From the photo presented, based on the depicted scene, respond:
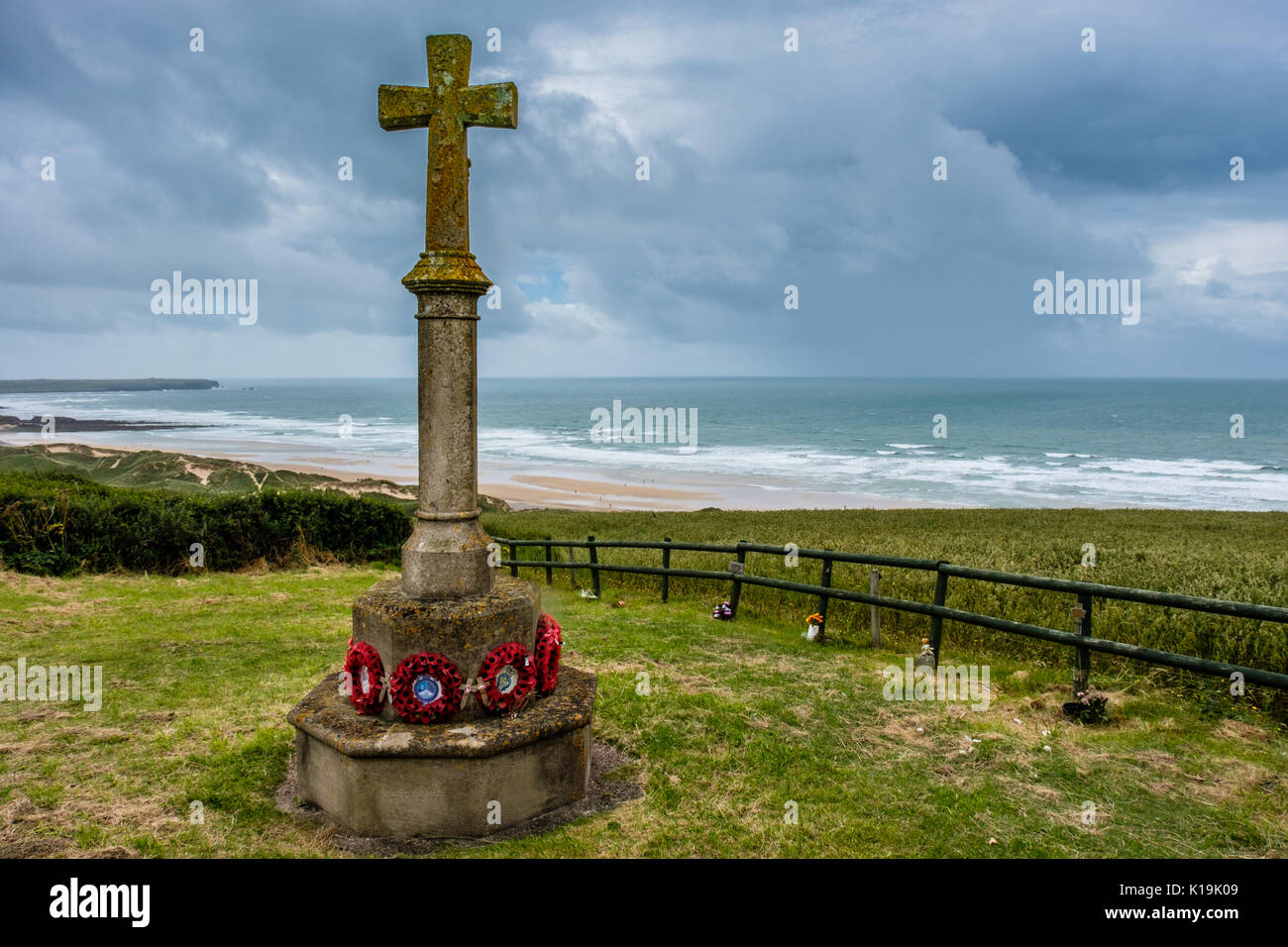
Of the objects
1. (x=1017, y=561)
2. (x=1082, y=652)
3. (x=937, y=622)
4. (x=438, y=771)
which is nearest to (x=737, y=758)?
(x=438, y=771)

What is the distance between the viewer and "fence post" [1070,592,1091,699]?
641 centimetres

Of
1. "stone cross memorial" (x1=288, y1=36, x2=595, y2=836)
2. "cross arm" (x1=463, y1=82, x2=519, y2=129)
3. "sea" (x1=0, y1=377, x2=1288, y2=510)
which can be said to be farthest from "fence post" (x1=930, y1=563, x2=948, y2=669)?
"sea" (x1=0, y1=377, x2=1288, y2=510)

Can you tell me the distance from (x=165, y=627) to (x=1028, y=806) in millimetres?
8684

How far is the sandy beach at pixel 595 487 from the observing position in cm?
3612

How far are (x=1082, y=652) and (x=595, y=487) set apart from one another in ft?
117

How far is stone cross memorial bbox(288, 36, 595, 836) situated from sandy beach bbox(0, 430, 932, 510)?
92.8 feet

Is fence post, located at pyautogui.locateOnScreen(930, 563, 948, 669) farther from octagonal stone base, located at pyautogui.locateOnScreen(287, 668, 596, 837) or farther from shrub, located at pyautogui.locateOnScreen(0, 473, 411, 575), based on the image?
shrub, located at pyautogui.locateOnScreen(0, 473, 411, 575)

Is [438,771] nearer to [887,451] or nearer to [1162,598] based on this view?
[1162,598]

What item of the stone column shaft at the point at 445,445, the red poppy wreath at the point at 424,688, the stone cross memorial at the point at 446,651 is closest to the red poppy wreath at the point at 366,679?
the stone cross memorial at the point at 446,651

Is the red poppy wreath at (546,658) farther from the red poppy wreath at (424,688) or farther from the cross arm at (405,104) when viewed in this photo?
the cross arm at (405,104)

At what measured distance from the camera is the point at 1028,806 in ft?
15.9

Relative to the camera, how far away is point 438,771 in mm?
4484

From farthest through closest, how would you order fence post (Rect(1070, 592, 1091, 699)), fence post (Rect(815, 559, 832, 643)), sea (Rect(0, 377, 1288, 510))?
sea (Rect(0, 377, 1288, 510)) → fence post (Rect(815, 559, 832, 643)) → fence post (Rect(1070, 592, 1091, 699))

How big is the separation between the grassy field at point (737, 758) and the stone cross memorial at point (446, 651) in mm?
303
